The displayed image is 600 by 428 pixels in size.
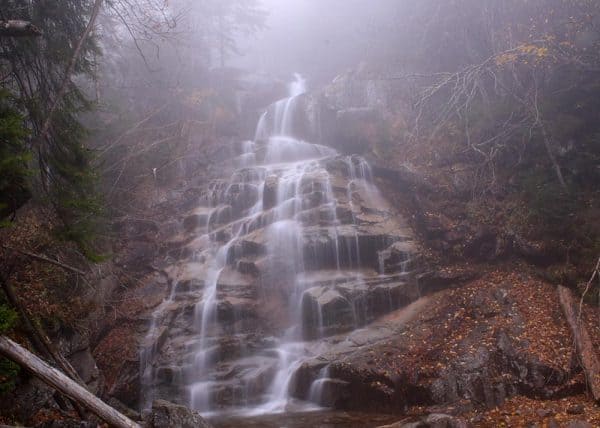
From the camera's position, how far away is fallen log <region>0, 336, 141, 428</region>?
16.3 feet

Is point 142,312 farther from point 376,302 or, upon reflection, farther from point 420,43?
point 420,43

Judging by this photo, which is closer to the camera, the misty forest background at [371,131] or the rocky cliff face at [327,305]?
the misty forest background at [371,131]

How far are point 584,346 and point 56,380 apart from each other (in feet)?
30.7

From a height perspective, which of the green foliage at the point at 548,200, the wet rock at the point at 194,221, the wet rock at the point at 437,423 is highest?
the wet rock at the point at 194,221

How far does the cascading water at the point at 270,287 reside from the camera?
1079cm

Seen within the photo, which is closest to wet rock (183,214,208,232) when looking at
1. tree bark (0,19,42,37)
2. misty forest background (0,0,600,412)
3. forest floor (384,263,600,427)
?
misty forest background (0,0,600,412)

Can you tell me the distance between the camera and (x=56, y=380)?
5.23 m

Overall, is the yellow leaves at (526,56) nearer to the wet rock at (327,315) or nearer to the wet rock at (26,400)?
the wet rock at (327,315)

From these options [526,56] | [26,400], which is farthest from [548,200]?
[26,400]

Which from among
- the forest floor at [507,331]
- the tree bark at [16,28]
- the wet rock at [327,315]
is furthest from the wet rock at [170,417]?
the tree bark at [16,28]

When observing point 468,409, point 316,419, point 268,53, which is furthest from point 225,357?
point 268,53

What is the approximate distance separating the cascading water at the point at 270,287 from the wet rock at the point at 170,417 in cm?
346

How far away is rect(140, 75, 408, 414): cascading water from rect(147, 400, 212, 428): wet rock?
346 centimetres

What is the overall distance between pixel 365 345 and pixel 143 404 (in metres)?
5.92
